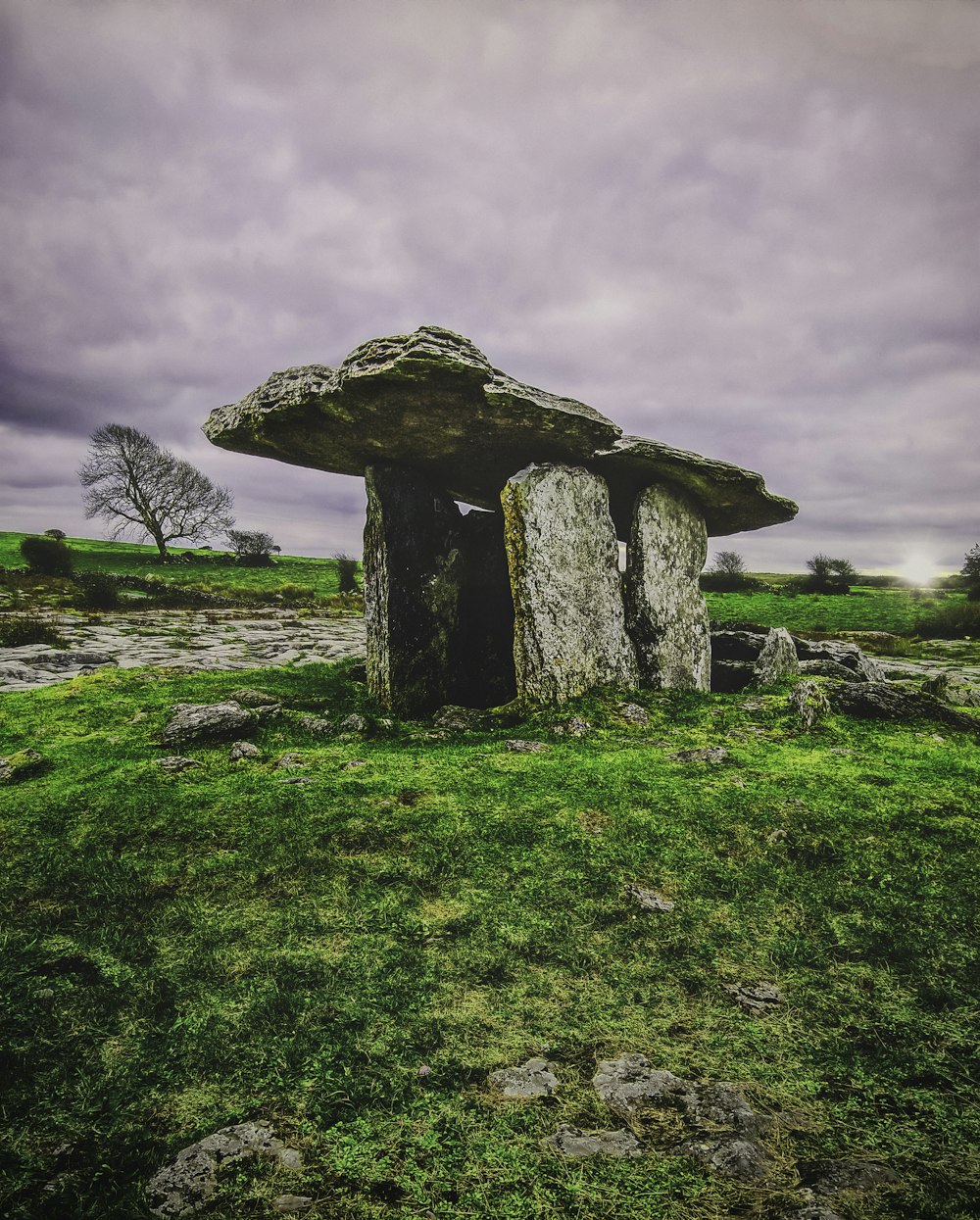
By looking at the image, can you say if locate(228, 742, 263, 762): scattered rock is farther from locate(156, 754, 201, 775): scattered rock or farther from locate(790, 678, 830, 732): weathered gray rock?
locate(790, 678, 830, 732): weathered gray rock

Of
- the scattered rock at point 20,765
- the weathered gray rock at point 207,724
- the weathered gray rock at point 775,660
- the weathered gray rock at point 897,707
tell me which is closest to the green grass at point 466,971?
the scattered rock at point 20,765

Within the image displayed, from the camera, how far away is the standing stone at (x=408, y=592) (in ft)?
27.1

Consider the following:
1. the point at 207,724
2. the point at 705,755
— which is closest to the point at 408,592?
the point at 207,724

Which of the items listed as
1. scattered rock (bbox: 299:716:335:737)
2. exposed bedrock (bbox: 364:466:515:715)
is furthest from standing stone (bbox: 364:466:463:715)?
scattered rock (bbox: 299:716:335:737)

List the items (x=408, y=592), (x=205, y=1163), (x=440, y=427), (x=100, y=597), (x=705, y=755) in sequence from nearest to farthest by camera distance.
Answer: (x=205, y=1163)
(x=705, y=755)
(x=440, y=427)
(x=408, y=592)
(x=100, y=597)

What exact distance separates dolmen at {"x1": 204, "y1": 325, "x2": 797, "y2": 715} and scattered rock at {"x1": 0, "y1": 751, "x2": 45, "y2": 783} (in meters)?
3.87

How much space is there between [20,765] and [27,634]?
26.9 ft

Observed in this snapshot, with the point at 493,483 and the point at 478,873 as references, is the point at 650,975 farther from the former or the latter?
the point at 493,483

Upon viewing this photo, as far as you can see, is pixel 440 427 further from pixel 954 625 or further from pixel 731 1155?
pixel 954 625

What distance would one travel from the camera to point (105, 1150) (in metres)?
1.76

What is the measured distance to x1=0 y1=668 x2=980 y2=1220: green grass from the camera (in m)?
1.73

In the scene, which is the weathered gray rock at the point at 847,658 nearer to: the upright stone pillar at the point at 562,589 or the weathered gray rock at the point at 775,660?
the weathered gray rock at the point at 775,660

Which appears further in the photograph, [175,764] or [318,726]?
[318,726]

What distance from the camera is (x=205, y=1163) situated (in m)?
1.73
